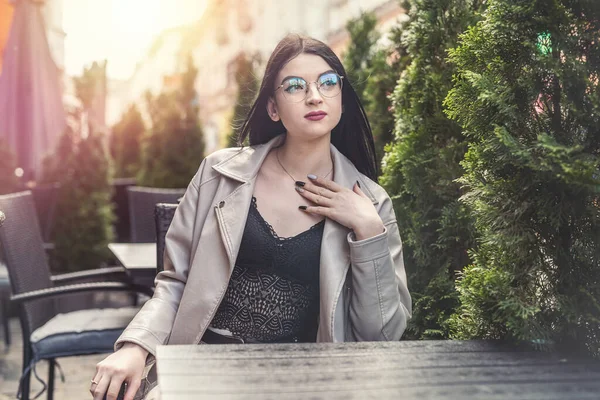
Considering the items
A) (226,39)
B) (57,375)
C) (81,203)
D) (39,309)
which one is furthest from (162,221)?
(226,39)

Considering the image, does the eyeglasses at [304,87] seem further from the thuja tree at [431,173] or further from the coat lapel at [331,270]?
the thuja tree at [431,173]

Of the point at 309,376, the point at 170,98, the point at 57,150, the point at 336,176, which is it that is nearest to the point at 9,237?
the point at 336,176

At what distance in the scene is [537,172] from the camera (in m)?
1.68

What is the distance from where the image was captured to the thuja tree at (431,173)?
2840 millimetres

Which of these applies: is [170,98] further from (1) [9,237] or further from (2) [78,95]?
(1) [9,237]

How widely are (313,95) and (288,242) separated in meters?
0.47

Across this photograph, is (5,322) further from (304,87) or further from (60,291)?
(304,87)

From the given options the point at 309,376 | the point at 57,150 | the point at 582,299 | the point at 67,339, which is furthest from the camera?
the point at 57,150

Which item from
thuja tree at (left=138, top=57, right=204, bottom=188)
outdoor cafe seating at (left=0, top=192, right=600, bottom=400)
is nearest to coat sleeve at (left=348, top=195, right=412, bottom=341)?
outdoor cafe seating at (left=0, top=192, right=600, bottom=400)

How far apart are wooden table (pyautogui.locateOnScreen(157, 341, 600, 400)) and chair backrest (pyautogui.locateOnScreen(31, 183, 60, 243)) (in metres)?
7.28

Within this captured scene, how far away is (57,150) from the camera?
28.8 feet

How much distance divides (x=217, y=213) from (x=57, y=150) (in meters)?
7.05


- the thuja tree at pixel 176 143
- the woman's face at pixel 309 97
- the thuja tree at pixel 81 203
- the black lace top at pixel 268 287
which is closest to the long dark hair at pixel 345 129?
the woman's face at pixel 309 97

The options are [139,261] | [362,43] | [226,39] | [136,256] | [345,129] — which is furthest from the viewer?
[226,39]
